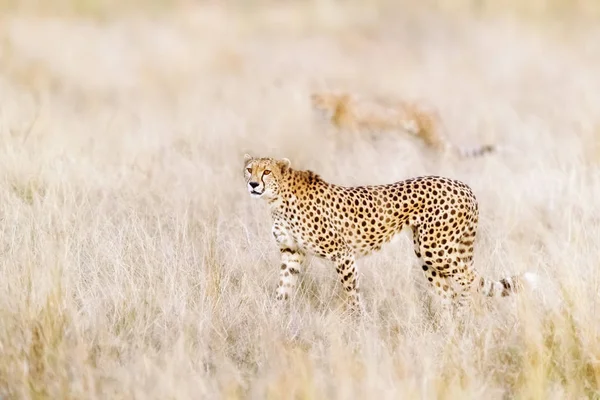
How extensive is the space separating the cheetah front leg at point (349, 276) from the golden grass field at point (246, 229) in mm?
102

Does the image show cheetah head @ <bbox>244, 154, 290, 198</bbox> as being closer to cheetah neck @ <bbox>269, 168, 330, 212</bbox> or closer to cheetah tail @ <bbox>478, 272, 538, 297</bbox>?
cheetah neck @ <bbox>269, 168, 330, 212</bbox>

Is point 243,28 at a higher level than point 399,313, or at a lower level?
higher

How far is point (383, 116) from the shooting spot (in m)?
7.78

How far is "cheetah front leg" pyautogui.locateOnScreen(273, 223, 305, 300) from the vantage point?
14.1ft

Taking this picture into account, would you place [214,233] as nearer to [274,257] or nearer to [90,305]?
[274,257]

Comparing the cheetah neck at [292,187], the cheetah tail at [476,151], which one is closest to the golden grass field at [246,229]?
the cheetah tail at [476,151]

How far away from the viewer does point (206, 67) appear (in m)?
10.9

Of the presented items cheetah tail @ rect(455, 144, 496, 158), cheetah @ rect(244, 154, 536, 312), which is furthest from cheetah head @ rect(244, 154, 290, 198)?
cheetah tail @ rect(455, 144, 496, 158)

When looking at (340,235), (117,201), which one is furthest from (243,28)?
(340,235)

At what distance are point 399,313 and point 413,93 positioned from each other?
5.96m

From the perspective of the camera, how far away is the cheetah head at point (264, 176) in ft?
13.6

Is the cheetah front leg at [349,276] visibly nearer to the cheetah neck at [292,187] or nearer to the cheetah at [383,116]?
the cheetah neck at [292,187]

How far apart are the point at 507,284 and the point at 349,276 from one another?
695mm

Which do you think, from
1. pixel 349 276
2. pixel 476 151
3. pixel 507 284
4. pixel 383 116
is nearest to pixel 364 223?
pixel 349 276
